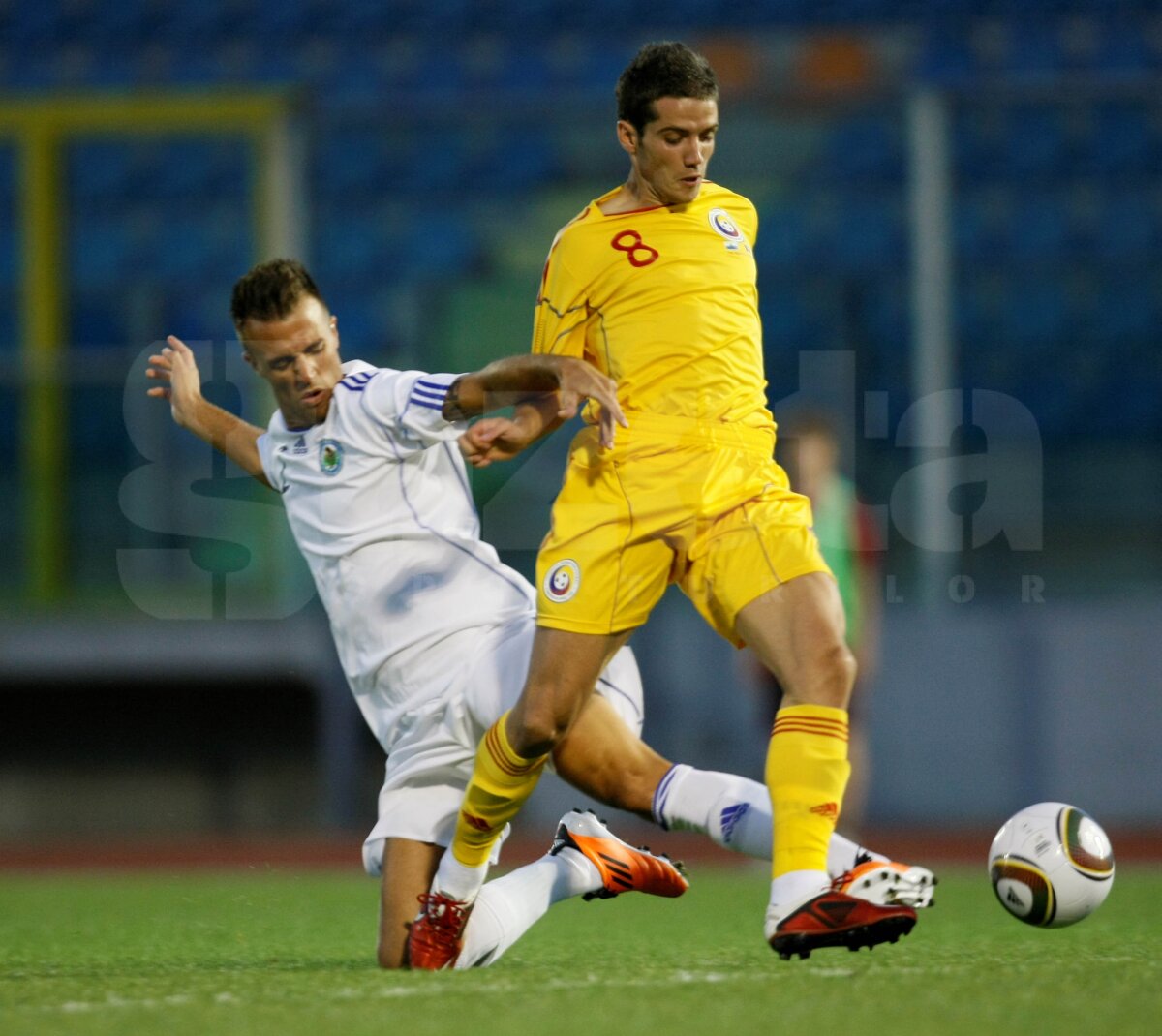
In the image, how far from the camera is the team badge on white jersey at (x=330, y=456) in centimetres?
451

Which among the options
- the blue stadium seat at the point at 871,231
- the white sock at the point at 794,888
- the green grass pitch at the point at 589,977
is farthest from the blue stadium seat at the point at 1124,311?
the white sock at the point at 794,888

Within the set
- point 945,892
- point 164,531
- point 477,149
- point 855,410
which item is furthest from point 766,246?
point 945,892

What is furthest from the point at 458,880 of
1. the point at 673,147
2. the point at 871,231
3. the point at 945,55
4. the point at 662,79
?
the point at 945,55

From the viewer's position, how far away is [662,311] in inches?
162

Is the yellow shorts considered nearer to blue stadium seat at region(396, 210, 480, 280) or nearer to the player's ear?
the player's ear

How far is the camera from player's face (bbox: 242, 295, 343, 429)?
14.6 feet

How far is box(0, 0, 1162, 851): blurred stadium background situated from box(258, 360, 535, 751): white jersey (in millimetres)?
4566

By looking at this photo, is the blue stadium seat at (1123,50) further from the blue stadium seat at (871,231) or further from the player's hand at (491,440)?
the player's hand at (491,440)

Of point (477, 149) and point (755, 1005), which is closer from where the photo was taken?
point (755, 1005)

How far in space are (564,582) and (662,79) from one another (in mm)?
1081

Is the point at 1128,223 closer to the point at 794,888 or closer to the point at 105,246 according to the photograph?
the point at 105,246

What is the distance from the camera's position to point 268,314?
4430 millimetres

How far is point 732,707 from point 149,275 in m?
4.61

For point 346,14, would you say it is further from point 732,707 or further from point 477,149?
point 732,707
